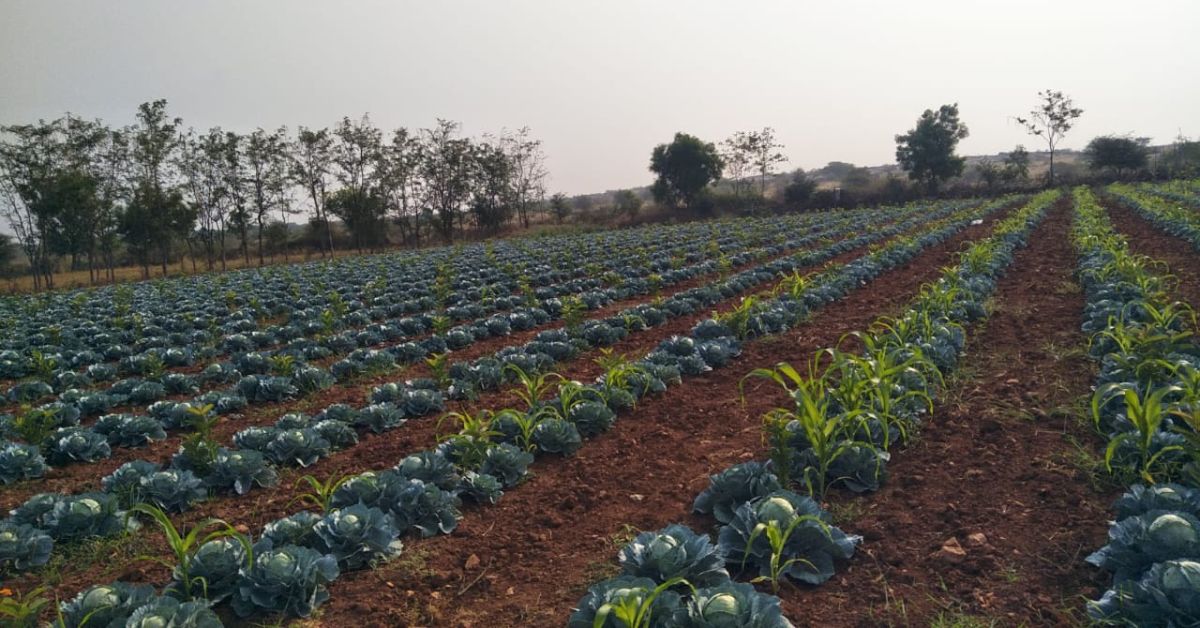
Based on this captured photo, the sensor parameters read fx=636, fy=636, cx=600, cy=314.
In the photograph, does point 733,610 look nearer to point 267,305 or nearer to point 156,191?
point 267,305

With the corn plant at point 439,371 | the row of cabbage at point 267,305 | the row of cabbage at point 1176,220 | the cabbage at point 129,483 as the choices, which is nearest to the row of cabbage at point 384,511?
the corn plant at point 439,371

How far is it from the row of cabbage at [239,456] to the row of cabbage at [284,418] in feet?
0.04

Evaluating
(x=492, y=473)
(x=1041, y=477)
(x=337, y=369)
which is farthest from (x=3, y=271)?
(x=1041, y=477)

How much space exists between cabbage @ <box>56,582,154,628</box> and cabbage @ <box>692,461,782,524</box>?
10.2 feet

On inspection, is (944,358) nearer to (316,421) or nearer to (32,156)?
(316,421)

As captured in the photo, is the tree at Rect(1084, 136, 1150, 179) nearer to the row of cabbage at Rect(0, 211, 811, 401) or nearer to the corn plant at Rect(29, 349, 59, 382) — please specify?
the row of cabbage at Rect(0, 211, 811, 401)

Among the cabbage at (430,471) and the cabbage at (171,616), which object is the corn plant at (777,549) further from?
the cabbage at (171,616)

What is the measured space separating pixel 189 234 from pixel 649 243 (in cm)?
3153

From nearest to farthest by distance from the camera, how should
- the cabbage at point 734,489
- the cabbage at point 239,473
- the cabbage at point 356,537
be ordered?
the cabbage at point 356,537 → the cabbage at point 734,489 → the cabbage at point 239,473

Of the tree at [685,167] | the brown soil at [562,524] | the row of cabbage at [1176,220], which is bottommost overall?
the brown soil at [562,524]

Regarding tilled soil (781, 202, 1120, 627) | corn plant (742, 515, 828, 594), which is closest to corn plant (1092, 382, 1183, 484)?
tilled soil (781, 202, 1120, 627)

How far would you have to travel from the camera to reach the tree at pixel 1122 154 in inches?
2014

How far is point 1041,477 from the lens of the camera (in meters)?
4.18

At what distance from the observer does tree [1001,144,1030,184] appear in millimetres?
53406
